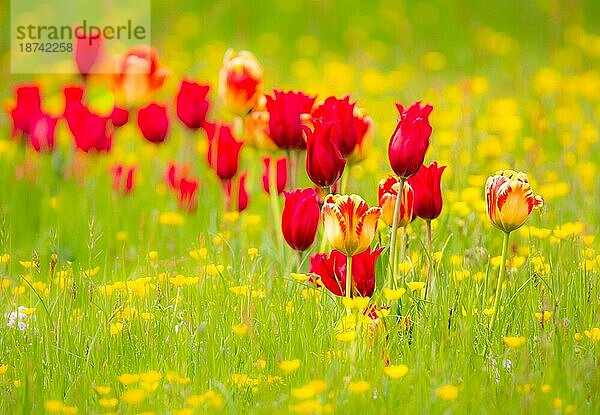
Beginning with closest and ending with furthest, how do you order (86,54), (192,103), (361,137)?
(361,137), (192,103), (86,54)

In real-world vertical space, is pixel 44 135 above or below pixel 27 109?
below

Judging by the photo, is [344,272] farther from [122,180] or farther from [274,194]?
[122,180]

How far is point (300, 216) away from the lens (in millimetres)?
2738

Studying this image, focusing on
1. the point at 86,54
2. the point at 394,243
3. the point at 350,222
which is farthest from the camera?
the point at 86,54

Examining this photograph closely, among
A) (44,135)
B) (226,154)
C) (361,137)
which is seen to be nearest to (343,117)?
(361,137)

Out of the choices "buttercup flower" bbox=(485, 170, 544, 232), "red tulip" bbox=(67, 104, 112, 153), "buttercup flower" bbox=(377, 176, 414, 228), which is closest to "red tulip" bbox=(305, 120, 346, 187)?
"buttercup flower" bbox=(377, 176, 414, 228)

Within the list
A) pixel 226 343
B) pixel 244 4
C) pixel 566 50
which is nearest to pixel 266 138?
pixel 226 343

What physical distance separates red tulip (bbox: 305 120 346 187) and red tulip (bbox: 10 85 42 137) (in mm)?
1952

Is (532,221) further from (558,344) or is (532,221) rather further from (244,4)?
(244,4)

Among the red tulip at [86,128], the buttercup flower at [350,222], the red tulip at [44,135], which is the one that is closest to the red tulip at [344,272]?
the buttercup flower at [350,222]

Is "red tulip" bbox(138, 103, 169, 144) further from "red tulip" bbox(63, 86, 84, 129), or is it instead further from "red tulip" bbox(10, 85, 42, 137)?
"red tulip" bbox(10, 85, 42, 137)

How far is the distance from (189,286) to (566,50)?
502cm

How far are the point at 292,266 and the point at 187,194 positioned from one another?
93cm

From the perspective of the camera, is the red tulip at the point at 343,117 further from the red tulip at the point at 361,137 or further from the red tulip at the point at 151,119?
the red tulip at the point at 151,119
